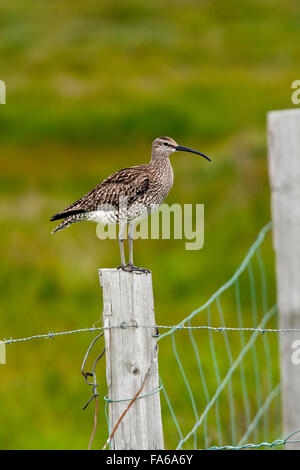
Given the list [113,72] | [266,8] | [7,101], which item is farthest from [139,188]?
[266,8]

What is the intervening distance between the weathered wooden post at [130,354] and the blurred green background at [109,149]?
3.18 meters

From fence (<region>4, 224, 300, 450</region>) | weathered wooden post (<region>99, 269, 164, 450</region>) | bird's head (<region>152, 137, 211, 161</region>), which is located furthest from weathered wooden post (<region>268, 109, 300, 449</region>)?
fence (<region>4, 224, 300, 450</region>)

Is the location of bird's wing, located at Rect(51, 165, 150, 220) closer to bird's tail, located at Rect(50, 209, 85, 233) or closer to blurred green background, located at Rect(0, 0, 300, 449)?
bird's tail, located at Rect(50, 209, 85, 233)

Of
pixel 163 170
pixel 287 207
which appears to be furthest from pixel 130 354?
pixel 163 170

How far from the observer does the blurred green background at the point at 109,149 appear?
379 inches

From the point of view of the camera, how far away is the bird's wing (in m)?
5.12

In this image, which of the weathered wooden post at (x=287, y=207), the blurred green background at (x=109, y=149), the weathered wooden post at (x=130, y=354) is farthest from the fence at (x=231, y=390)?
the weathered wooden post at (x=130, y=354)

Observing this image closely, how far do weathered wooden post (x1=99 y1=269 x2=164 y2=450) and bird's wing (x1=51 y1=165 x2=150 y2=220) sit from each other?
1.12 meters

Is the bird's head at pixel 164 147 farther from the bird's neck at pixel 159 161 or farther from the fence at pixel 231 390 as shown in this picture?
the fence at pixel 231 390

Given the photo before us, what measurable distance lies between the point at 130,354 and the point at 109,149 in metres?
23.1

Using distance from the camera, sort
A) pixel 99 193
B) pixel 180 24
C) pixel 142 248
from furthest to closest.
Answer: pixel 180 24, pixel 142 248, pixel 99 193

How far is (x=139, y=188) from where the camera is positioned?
518cm
